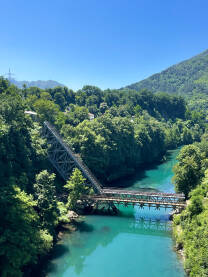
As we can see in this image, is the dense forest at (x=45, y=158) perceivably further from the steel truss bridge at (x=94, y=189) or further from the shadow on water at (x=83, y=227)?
the shadow on water at (x=83, y=227)

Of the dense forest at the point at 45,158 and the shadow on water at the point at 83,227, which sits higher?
the dense forest at the point at 45,158

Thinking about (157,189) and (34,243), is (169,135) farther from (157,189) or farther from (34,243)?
(34,243)

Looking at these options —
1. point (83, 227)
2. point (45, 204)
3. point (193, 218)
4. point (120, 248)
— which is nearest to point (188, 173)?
point (193, 218)

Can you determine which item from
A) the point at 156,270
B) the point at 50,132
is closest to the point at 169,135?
the point at 50,132

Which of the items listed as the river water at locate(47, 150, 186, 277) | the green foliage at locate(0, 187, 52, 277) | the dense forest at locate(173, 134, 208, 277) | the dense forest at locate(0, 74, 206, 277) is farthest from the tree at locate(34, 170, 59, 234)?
the dense forest at locate(173, 134, 208, 277)

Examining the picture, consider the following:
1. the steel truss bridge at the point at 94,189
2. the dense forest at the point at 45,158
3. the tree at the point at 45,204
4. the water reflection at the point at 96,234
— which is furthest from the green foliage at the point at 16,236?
the steel truss bridge at the point at 94,189

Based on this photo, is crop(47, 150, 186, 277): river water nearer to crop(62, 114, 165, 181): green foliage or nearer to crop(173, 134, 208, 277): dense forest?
crop(173, 134, 208, 277): dense forest
